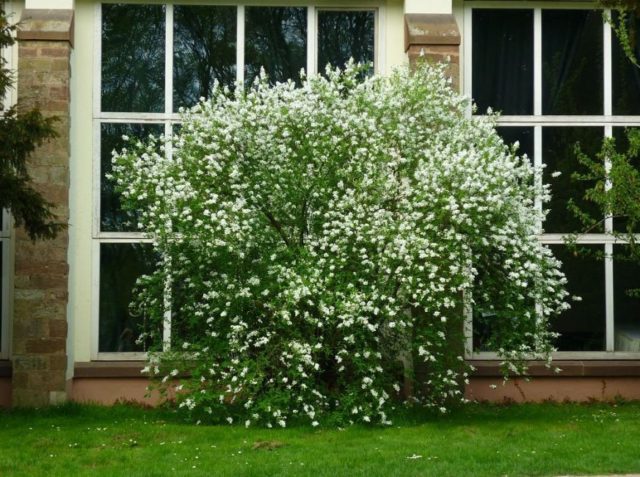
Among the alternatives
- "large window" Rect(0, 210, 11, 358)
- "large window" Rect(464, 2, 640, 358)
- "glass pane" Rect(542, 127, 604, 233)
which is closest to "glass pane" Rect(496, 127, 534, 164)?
"large window" Rect(464, 2, 640, 358)

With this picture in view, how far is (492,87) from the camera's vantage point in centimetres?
1433

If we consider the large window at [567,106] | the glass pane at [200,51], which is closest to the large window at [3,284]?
the glass pane at [200,51]

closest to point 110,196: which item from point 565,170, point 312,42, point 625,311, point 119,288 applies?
point 119,288

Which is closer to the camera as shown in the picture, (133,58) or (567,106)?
(133,58)

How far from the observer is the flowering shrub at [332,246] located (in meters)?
11.3

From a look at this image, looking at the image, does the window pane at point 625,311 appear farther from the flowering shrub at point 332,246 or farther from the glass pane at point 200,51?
the glass pane at point 200,51

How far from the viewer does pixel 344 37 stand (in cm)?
1437

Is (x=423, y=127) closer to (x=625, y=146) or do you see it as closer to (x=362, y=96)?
(x=362, y=96)

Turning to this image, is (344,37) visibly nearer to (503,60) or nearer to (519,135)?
(503,60)

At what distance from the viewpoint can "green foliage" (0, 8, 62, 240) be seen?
1128 cm

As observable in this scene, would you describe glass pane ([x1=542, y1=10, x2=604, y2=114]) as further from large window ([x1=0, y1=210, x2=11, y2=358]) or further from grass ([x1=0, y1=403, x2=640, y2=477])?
large window ([x1=0, y1=210, x2=11, y2=358])

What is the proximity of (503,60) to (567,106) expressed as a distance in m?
0.99

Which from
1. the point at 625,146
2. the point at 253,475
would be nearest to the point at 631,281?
the point at 625,146

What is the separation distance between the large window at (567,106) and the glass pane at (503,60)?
0.01 meters
